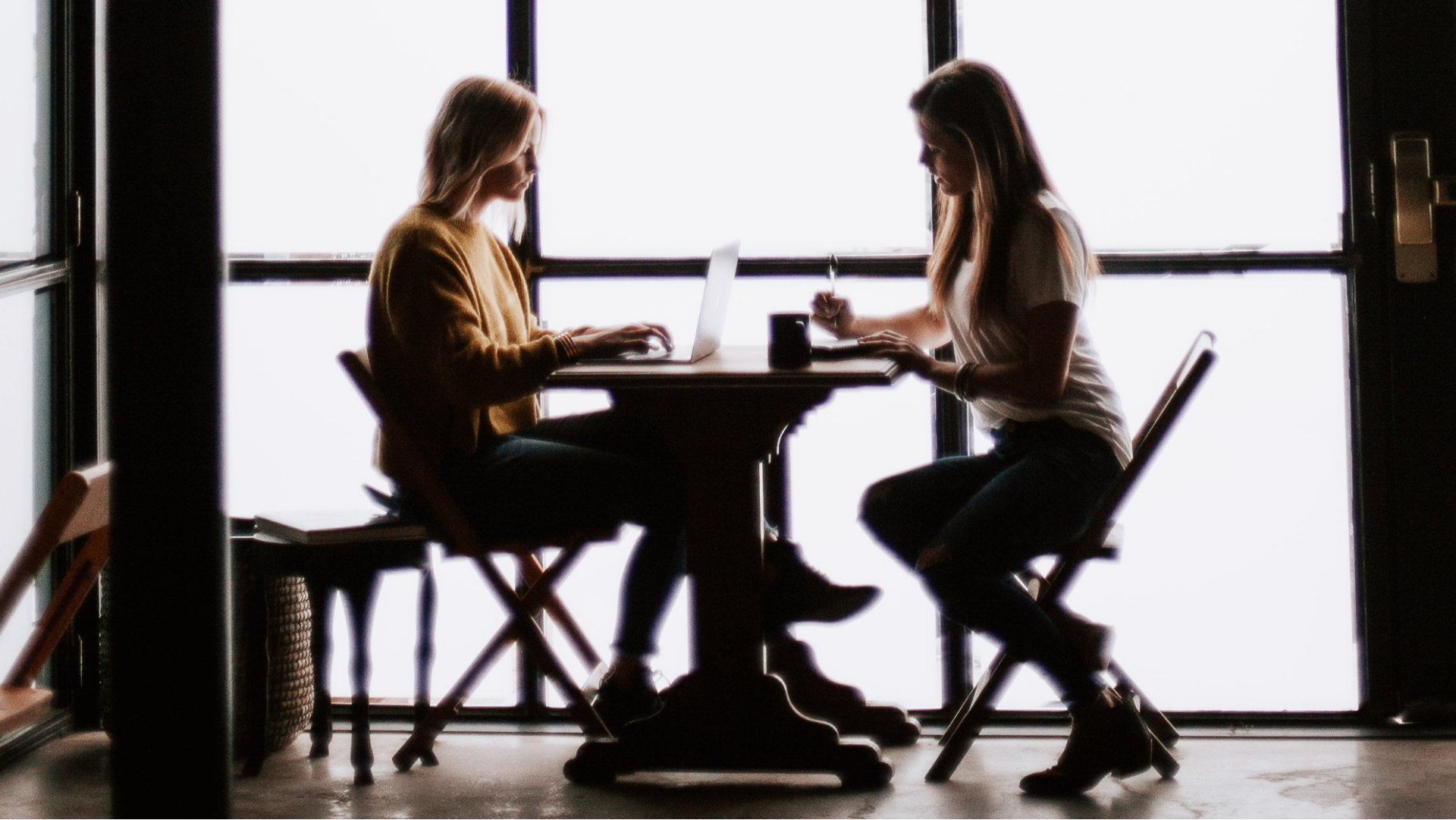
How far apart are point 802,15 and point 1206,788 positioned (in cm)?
196

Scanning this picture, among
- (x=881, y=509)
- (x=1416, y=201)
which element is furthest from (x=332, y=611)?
(x=1416, y=201)

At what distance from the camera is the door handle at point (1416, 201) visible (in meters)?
3.24

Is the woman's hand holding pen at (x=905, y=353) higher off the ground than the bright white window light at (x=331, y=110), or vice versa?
the bright white window light at (x=331, y=110)

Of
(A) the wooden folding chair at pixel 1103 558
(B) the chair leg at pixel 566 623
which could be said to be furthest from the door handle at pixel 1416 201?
(B) the chair leg at pixel 566 623

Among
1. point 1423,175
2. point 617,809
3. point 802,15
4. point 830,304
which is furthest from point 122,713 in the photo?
point 1423,175

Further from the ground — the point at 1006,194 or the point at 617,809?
the point at 1006,194

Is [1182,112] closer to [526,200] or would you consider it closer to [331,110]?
[526,200]

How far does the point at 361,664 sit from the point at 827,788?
980 mm

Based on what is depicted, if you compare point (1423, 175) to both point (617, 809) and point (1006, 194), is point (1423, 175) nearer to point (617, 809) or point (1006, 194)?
point (1006, 194)

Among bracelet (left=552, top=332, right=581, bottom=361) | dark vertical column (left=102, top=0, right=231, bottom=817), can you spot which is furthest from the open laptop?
dark vertical column (left=102, top=0, right=231, bottom=817)

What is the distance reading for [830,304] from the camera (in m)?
3.11

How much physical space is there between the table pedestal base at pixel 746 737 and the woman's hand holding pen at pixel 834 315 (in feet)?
2.57

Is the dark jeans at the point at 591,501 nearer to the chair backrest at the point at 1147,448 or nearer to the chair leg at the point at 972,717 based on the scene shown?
the chair leg at the point at 972,717

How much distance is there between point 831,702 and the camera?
10.3 ft
